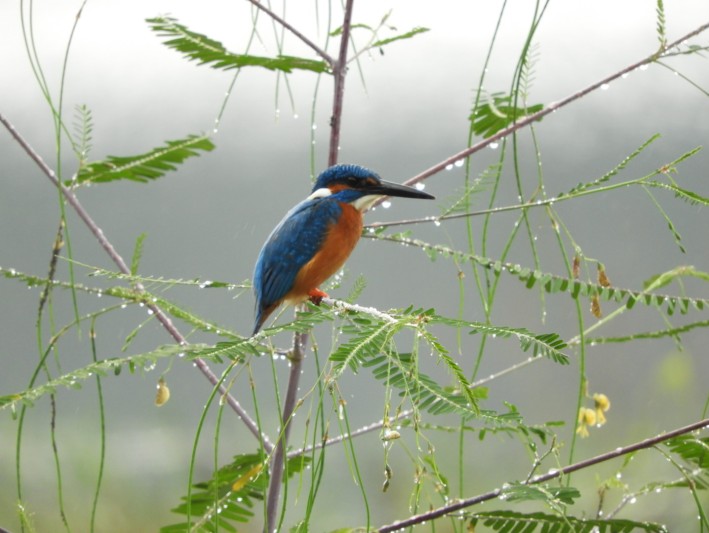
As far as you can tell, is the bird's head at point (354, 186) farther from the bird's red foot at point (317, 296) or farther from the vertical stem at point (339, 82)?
the vertical stem at point (339, 82)

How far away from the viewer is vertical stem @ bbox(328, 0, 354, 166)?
0.83 metres

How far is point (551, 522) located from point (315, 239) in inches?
21.3

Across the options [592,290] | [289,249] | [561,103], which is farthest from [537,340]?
[289,249]

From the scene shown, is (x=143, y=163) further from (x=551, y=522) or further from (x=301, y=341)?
(x=551, y=522)

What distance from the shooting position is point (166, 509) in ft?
6.13

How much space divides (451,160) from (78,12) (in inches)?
14.6

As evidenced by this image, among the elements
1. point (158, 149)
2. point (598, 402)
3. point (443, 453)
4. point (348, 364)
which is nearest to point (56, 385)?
point (348, 364)

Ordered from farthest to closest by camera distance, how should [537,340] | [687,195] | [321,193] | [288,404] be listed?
[321,193] < [288,404] < [687,195] < [537,340]

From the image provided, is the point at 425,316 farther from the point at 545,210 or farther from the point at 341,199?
the point at 341,199

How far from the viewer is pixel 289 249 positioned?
1111 millimetres

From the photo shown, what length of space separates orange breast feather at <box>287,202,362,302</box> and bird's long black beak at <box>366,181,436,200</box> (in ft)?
0.16

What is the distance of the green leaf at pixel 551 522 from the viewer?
651 millimetres

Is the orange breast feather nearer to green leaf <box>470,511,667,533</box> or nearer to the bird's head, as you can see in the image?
the bird's head

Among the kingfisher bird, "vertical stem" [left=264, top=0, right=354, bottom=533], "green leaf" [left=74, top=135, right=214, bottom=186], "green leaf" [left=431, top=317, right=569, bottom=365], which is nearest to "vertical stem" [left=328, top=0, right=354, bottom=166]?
"vertical stem" [left=264, top=0, right=354, bottom=533]
